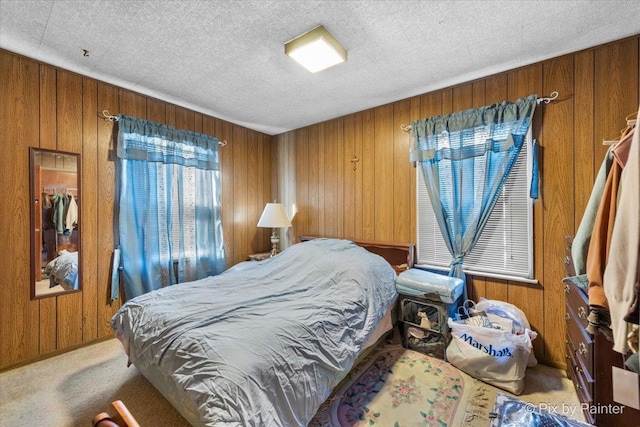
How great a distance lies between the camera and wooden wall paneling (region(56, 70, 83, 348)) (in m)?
2.37

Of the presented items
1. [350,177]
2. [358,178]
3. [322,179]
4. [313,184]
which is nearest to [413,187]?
[358,178]

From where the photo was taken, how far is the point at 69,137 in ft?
7.92

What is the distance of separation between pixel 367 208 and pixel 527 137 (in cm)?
164

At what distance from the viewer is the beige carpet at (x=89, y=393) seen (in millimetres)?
1680

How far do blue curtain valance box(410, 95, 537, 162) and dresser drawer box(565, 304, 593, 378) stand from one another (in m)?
1.38

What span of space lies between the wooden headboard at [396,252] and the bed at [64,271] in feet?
9.40

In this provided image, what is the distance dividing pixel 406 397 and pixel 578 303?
4.05 ft

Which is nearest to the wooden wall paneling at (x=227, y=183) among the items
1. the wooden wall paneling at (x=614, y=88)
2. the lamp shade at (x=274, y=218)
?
the lamp shade at (x=274, y=218)

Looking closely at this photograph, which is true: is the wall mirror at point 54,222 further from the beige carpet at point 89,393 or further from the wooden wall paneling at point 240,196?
the wooden wall paneling at point 240,196

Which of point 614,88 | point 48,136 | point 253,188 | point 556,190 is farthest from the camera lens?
point 253,188

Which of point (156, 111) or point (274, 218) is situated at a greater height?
point (156, 111)

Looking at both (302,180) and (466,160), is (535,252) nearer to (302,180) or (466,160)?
(466,160)

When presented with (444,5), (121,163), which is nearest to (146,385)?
(121,163)

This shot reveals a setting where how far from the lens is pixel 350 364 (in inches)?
67.3
